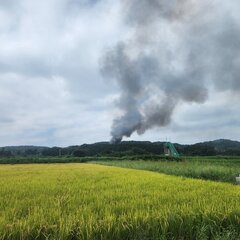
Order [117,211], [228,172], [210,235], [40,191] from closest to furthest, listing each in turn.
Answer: [210,235], [117,211], [40,191], [228,172]

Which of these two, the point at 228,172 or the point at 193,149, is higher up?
the point at 193,149

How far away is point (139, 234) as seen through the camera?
5.38 metres

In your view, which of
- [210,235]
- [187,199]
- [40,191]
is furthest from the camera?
[40,191]

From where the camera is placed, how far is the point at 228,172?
1764 centimetres

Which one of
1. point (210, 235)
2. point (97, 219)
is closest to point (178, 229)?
point (210, 235)

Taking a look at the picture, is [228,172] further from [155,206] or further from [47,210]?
[47,210]

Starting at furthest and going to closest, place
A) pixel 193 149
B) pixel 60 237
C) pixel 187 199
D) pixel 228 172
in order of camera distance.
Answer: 1. pixel 193 149
2. pixel 228 172
3. pixel 187 199
4. pixel 60 237

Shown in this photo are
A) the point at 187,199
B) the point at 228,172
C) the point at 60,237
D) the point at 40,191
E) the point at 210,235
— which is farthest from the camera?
the point at 228,172

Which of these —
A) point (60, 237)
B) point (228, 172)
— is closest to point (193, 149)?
point (228, 172)

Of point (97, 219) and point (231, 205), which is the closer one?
point (97, 219)

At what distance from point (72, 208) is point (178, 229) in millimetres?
2507

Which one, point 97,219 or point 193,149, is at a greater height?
point 193,149

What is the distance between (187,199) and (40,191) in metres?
4.74

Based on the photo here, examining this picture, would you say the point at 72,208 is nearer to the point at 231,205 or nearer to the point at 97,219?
the point at 97,219
